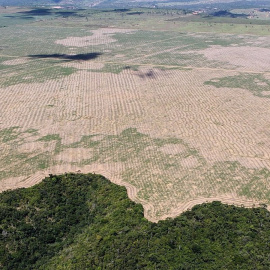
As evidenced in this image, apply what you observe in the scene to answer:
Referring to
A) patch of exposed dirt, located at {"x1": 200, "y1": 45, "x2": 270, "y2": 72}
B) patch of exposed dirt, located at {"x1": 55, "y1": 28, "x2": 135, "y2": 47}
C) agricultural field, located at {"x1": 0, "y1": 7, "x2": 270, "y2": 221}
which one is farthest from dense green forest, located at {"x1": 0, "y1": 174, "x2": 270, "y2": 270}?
patch of exposed dirt, located at {"x1": 55, "y1": 28, "x2": 135, "y2": 47}

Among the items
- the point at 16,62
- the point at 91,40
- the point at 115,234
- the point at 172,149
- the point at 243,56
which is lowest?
the point at 243,56

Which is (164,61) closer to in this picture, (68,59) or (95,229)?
(68,59)

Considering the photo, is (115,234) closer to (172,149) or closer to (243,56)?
(172,149)

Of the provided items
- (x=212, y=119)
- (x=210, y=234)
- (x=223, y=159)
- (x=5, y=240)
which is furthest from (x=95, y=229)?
(x=212, y=119)

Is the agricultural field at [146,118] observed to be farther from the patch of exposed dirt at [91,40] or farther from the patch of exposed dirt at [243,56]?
the patch of exposed dirt at [91,40]

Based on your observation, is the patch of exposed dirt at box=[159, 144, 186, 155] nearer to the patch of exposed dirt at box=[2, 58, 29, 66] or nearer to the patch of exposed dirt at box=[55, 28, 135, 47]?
the patch of exposed dirt at box=[2, 58, 29, 66]

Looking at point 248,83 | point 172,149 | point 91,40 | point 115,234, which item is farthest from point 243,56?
point 115,234

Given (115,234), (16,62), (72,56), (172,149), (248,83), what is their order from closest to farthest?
(115,234) < (172,149) < (248,83) < (16,62) < (72,56)
